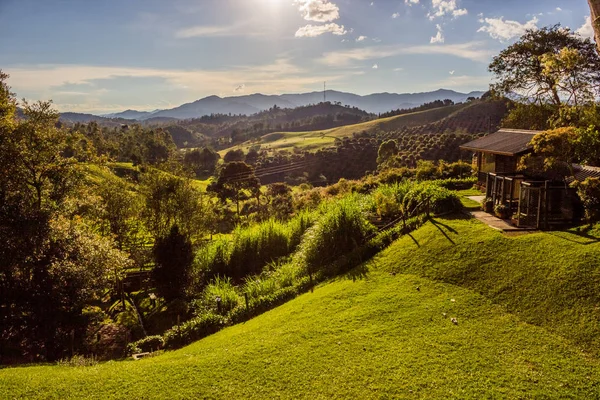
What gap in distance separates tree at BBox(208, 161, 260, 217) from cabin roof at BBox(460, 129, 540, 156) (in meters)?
33.7

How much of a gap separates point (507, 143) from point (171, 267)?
21.1 m

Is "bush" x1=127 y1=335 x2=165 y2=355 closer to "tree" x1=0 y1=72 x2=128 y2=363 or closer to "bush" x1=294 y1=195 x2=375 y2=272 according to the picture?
"tree" x1=0 y1=72 x2=128 y2=363

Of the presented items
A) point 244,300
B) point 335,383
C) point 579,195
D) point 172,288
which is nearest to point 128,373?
point 335,383

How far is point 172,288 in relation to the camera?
18.1 metres

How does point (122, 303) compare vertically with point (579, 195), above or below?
below

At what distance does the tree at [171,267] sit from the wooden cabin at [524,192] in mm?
15746

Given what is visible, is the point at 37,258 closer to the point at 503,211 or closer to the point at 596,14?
the point at 503,211

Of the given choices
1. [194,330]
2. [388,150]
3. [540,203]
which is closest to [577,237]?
[540,203]

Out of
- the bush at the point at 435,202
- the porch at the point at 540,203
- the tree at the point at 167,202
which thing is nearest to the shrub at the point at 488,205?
the porch at the point at 540,203

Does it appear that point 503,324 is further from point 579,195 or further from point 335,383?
point 579,195

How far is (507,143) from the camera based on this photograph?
22750 mm

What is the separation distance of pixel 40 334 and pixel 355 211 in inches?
538

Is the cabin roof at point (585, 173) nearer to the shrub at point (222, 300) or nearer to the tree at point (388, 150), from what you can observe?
the shrub at point (222, 300)

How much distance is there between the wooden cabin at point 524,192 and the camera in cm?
1497
